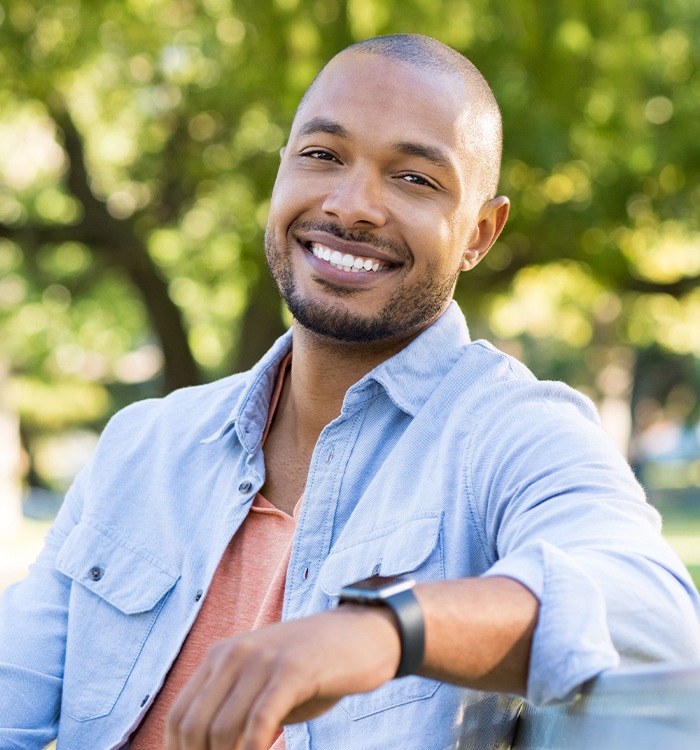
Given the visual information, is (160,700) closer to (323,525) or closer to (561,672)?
(323,525)

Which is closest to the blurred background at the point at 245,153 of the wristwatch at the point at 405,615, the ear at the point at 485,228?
the ear at the point at 485,228

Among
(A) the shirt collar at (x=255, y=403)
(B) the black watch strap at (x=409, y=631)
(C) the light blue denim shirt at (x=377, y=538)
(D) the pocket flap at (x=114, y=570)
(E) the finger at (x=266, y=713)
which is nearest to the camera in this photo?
(E) the finger at (x=266, y=713)

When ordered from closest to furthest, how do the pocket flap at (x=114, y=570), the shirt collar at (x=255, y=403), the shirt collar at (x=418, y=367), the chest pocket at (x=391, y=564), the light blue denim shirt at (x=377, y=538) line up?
the light blue denim shirt at (x=377, y=538)
the chest pocket at (x=391, y=564)
the shirt collar at (x=418, y=367)
the pocket flap at (x=114, y=570)
the shirt collar at (x=255, y=403)

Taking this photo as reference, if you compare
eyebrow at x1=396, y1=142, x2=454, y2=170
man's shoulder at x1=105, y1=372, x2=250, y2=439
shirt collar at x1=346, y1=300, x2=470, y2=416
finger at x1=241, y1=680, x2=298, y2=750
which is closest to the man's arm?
finger at x1=241, y1=680, x2=298, y2=750

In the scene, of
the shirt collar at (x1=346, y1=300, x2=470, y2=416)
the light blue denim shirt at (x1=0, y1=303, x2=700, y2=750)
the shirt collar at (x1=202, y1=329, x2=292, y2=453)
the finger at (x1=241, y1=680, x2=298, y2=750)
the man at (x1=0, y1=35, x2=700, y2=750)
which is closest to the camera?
the finger at (x1=241, y1=680, x2=298, y2=750)

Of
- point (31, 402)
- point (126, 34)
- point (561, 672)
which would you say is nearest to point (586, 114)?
point (126, 34)

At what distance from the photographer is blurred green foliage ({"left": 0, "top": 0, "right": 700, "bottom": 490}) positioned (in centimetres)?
677

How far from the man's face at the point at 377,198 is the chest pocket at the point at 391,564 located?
501 mm

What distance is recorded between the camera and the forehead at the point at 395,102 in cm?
241

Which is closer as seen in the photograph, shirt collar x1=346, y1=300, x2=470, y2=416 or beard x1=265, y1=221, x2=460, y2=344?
shirt collar x1=346, y1=300, x2=470, y2=416

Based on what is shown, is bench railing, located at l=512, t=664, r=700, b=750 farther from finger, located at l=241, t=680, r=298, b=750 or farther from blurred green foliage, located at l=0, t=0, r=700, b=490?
blurred green foliage, located at l=0, t=0, r=700, b=490

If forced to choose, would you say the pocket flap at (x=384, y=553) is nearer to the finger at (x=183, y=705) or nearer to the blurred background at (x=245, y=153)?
the finger at (x=183, y=705)

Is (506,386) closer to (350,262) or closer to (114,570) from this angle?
(350,262)

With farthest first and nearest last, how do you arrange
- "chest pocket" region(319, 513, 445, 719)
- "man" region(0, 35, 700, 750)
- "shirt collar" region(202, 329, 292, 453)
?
"shirt collar" region(202, 329, 292, 453)
"chest pocket" region(319, 513, 445, 719)
"man" region(0, 35, 700, 750)
